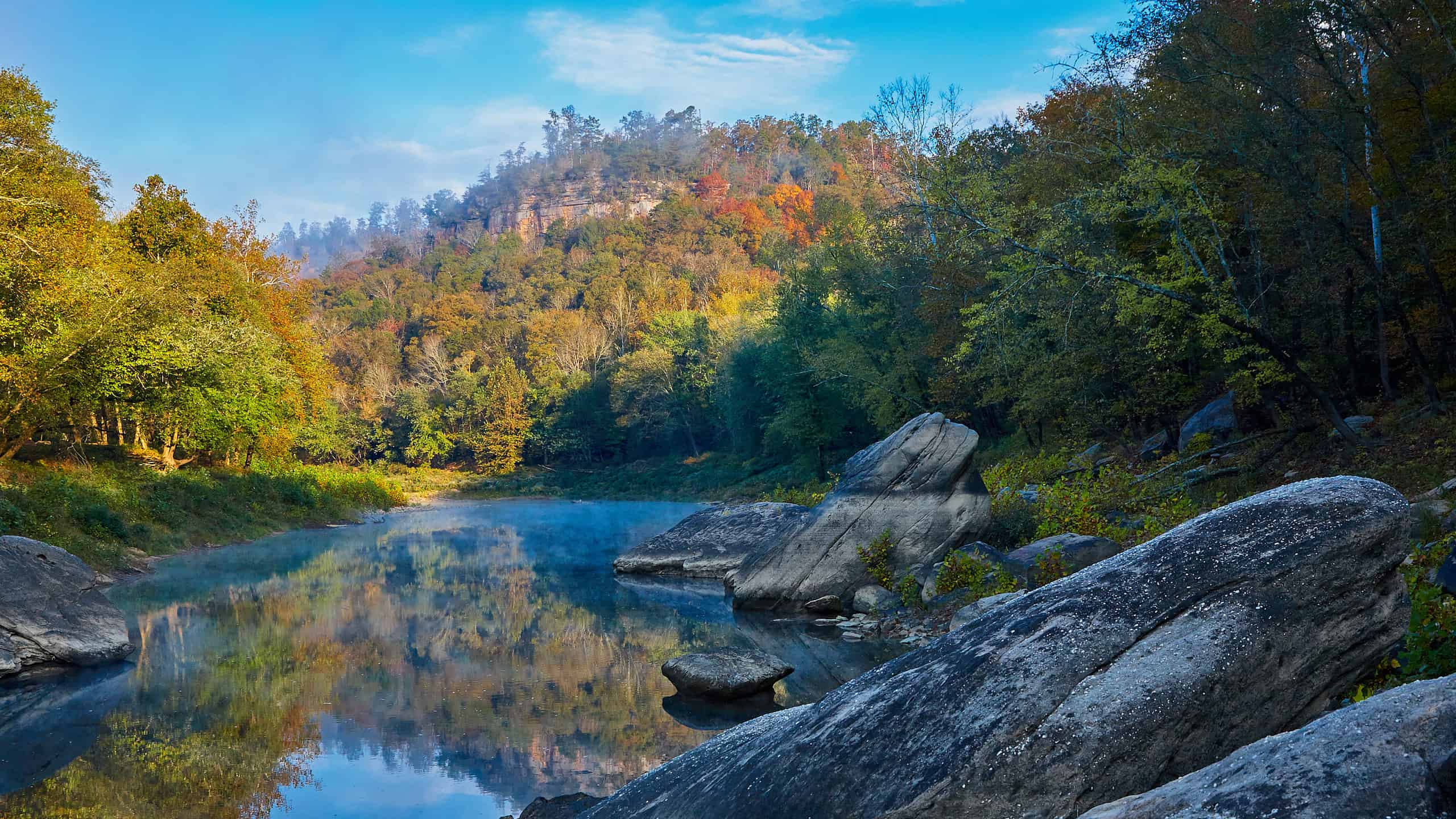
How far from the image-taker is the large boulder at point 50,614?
38.3ft

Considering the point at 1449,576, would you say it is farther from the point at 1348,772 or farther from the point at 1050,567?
the point at 1050,567

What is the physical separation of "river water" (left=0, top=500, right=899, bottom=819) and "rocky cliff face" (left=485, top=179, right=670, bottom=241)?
125 meters

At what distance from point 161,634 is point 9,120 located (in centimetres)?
1758

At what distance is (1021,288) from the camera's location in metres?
17.0

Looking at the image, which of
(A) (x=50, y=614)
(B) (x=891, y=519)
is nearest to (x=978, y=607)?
(B) (x=891, y=519)

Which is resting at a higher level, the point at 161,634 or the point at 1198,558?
the point at 1198,558

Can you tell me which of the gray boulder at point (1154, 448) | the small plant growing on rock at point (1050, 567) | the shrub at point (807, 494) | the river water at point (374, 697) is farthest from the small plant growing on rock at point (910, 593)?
the shrub at point (807, 494)

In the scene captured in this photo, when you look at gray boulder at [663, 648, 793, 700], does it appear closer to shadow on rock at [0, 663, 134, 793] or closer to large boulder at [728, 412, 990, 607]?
large boulder at [728, 412, 990, 607]

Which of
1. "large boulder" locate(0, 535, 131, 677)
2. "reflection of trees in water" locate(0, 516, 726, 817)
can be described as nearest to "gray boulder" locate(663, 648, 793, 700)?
"reflection of trees in water" locate(0, 516, 726, 817)

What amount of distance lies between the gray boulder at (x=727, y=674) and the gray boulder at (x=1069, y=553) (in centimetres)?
407

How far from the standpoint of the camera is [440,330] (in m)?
91.1

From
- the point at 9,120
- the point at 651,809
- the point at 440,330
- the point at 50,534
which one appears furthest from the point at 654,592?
the point at 440,330

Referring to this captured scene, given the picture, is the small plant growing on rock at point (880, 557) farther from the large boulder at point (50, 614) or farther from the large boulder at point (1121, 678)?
the large boulder at point (50, 614)

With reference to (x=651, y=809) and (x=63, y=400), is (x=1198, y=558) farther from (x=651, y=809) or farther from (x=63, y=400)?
(x=63, y=400)
